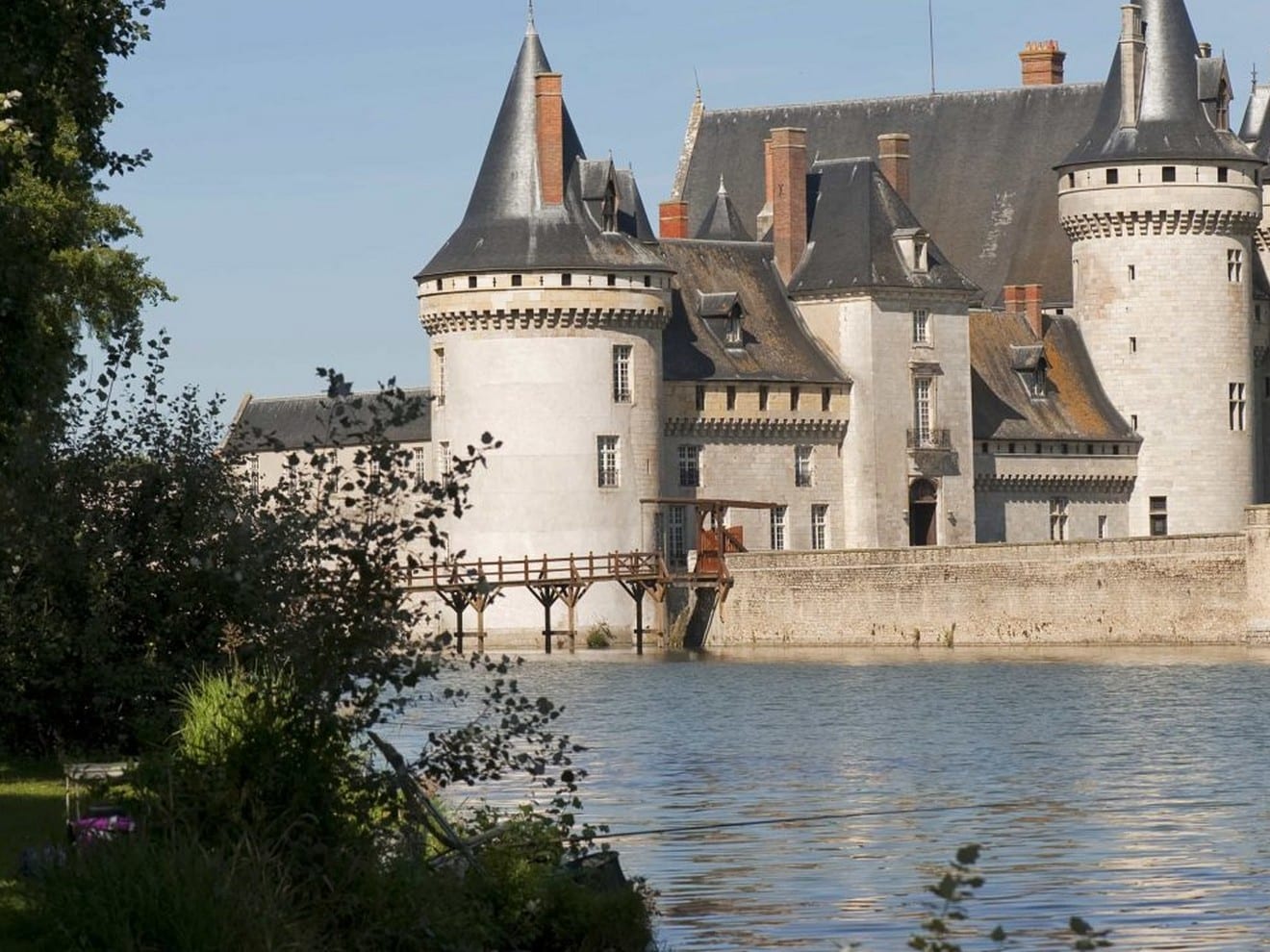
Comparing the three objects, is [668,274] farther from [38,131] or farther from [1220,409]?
[38,131]

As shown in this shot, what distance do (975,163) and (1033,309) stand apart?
5.31 m

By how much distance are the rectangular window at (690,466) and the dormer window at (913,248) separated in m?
5.36

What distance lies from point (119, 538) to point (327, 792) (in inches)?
253

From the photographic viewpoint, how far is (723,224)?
5784 centimetres

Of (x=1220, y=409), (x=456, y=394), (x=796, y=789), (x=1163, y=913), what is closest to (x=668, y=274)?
(x=456, y=394)

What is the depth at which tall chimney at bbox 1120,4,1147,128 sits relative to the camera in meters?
55.0

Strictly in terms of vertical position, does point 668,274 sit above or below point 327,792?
above


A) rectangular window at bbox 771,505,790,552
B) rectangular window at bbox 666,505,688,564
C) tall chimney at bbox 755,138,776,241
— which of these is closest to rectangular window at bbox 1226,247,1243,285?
tall chimney at bbox 755,138,776,241

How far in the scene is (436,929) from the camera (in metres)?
11.8

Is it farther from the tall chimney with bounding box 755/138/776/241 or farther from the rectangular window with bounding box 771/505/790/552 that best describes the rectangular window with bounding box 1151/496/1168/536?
the tall chimney with bounding box 755/138/776/241

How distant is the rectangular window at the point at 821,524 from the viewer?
179 feet

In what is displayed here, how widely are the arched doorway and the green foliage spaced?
7.02 metres

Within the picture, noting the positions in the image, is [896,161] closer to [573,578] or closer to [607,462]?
[607,462]

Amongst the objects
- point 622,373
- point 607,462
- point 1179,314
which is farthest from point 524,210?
point 1179,314
